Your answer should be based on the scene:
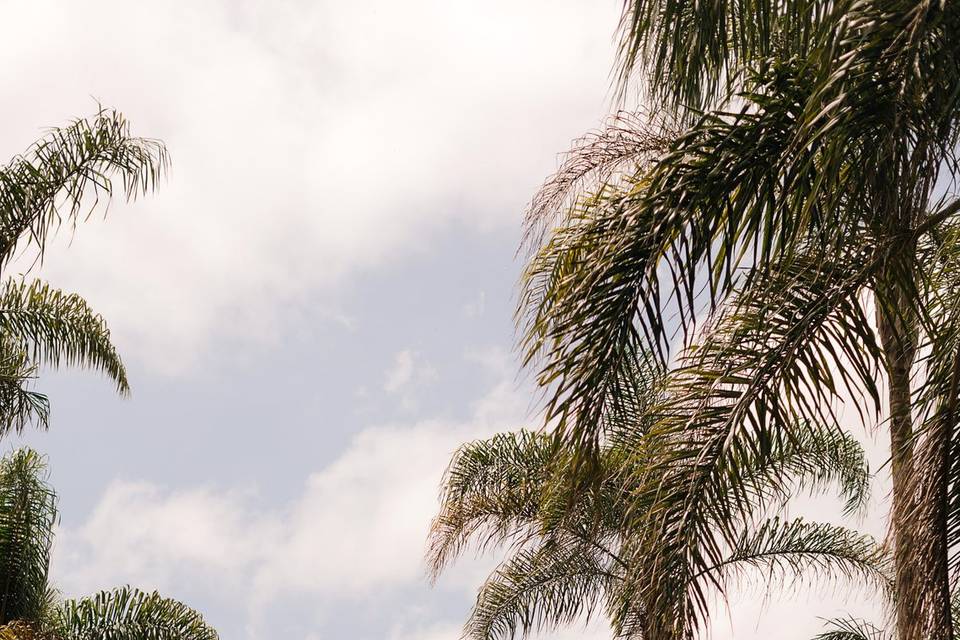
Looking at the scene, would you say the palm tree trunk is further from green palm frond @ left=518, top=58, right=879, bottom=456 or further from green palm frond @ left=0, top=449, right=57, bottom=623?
green palm frond @ left=0, top=449, right=57, bottom=623

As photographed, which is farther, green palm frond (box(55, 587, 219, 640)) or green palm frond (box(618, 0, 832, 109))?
green palm frond (box(55, 587, 219, 640))

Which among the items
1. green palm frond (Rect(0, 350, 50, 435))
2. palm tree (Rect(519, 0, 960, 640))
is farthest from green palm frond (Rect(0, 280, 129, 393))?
palm tree (Rect(519, 0, 960, 640))

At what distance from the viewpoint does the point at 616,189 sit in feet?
17.8

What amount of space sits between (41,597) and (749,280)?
9683 mm

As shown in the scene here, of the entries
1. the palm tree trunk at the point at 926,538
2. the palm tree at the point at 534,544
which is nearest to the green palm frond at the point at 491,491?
the palm tree at the point at 534,544

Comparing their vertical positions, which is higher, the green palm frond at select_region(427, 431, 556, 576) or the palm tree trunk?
the green palm frond at select_region(427, 431, 556, 576)

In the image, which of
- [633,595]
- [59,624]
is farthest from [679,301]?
[59,624]

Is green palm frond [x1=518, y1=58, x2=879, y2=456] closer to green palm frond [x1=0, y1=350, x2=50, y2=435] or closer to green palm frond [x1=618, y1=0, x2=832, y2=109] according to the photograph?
green palm frond [x1=618, y1=0, x2=832, y2=109]

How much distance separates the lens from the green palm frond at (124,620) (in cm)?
1137

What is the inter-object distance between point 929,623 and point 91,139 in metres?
8.02

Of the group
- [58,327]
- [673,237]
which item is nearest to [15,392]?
[58,327]

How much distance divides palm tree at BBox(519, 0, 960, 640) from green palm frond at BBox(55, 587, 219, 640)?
23.9ft

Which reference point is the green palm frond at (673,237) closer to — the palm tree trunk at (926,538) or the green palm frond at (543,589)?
the palm tree trunk at (926,538)

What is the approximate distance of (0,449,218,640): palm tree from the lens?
1139 centimetres
